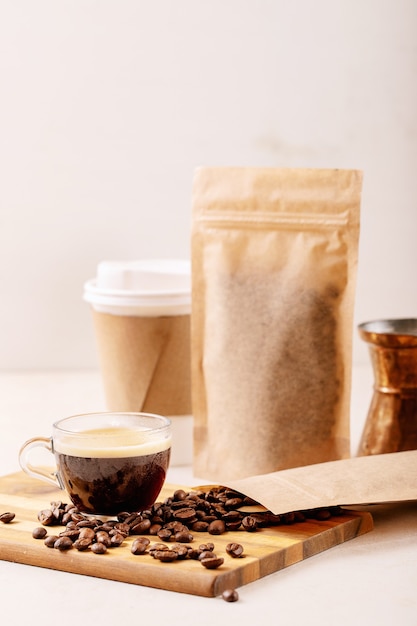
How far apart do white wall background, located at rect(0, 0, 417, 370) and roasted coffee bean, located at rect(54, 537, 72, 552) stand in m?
1.08

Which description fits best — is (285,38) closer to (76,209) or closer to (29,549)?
(76,209)

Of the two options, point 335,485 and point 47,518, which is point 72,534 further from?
point 335,485

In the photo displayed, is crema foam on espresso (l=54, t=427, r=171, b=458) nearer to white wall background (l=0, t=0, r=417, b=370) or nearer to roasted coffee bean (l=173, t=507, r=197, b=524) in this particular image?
roasted coffee bean (l=173, t=507, r=197, b=524)

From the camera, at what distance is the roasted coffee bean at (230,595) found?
711 mm

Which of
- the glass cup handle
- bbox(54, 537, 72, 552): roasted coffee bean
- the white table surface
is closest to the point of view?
the white table surface

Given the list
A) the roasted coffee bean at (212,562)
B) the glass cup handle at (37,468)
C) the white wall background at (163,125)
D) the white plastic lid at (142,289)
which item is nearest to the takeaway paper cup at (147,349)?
the white plastic lid at (142,289)

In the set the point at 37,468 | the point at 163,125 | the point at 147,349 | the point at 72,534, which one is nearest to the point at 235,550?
the point at 72,534

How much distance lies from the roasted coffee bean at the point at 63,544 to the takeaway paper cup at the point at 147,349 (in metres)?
0.37

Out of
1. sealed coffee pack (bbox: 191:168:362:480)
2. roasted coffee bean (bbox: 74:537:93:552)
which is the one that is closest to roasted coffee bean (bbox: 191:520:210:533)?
roasted coffee bean (bbox: 74:537:93:552)

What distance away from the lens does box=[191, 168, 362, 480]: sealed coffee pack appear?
1045mm

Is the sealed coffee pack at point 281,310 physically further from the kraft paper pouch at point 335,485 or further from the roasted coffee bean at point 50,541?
the roasted coffee bean at point 50,541

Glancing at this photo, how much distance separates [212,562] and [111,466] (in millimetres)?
165

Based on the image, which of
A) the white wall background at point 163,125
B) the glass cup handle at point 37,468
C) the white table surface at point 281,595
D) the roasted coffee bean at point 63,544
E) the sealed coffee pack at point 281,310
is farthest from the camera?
the white wall background at point 163,125

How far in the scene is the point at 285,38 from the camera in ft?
5.82
